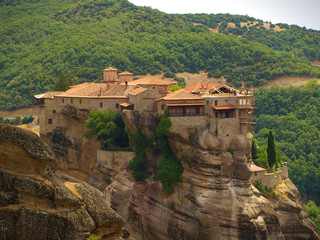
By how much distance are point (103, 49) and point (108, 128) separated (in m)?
60.2

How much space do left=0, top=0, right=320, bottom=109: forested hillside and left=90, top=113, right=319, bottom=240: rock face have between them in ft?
182

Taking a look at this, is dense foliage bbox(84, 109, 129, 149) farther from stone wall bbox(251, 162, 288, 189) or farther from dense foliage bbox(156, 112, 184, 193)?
stone wall bbox(251, 162, 288, 189)

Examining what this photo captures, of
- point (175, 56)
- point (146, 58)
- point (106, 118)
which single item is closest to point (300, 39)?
point (175, 56)

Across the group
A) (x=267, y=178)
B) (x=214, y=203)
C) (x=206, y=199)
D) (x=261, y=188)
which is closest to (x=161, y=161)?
(x=206, y=199)

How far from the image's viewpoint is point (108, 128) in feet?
199

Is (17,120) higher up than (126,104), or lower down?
lower down

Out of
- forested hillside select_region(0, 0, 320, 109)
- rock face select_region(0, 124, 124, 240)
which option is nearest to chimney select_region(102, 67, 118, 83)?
forested hillside select_region(0, 0, 320, 109)

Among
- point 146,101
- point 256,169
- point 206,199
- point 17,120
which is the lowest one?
point 206,199

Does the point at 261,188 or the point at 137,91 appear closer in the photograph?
the point at 261,188

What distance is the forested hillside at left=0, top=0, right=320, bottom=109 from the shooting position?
4469 inches

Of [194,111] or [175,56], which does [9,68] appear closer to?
[175,56]

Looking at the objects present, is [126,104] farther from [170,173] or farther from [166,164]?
[170,173]

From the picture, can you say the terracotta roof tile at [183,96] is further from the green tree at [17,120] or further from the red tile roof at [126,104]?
the green tree at [17,120]

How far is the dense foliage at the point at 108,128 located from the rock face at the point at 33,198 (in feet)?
102
